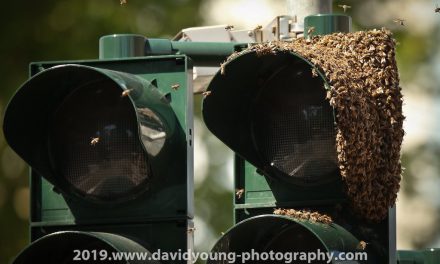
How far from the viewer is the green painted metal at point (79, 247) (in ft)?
30.6

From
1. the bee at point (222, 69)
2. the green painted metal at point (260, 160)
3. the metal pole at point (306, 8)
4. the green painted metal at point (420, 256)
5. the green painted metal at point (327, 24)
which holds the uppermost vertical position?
the metal pole at point (306, 8)

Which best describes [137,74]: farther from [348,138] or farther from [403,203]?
[403,203]

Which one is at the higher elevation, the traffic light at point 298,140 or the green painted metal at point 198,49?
the green painted metal at point 198,49

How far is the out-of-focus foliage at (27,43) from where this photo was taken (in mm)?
15562

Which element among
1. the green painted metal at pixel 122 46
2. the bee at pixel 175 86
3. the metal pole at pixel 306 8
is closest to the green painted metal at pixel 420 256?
the metal pole at pixel 306 8

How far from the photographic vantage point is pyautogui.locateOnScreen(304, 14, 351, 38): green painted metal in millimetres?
10320

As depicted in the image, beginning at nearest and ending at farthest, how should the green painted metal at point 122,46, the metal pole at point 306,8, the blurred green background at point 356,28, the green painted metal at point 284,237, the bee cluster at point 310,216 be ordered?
the green painted metal at point 284,237 → the bee cluster at point 310,216 → the green painted metal at point 122,46 → the metal pole at point 306,8 → the blurred green background at point 356,28

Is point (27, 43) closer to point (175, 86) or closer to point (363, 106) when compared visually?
point (175, 86)

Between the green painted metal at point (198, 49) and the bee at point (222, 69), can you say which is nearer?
the bee at point (222, 69)

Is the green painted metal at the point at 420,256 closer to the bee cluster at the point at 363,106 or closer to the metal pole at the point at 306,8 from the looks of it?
the bee cluster at the point at 363,106

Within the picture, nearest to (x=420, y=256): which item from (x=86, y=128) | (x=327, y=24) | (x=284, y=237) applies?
→ (x=284, y=237)

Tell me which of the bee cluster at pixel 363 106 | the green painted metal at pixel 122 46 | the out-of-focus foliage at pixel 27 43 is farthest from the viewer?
the out-of-focus foliage at pixel 27 43

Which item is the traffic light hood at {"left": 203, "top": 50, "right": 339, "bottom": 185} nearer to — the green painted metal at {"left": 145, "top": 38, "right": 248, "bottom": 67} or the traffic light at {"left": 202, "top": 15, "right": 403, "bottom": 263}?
the traffic light at {"left": 202, "top": 15, "right": 403, "bottom": 263}

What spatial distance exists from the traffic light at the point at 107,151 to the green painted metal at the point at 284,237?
0.92ft
